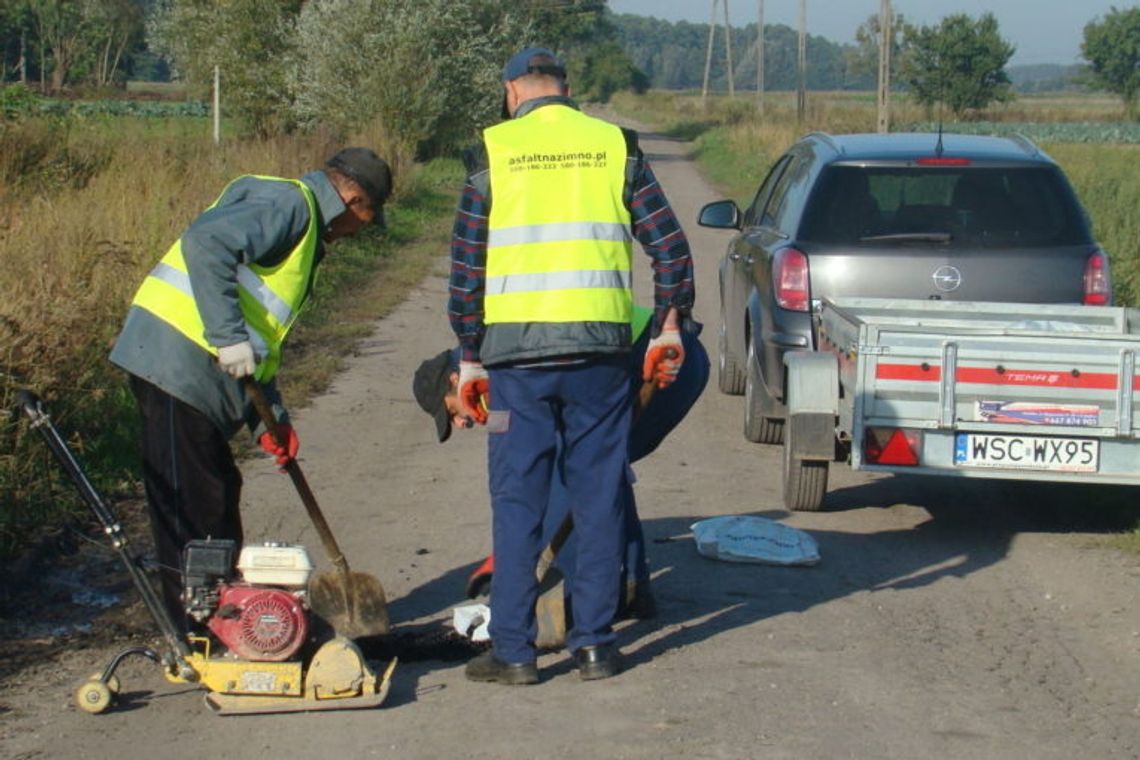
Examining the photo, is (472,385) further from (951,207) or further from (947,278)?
(951,207)

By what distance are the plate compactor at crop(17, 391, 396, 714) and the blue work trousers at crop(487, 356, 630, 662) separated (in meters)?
0.50

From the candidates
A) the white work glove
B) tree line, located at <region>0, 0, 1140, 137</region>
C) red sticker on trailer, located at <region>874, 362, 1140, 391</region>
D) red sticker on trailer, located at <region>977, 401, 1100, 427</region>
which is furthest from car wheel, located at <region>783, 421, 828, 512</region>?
tree line, located at <region>0, 0, 1140, 137</region>

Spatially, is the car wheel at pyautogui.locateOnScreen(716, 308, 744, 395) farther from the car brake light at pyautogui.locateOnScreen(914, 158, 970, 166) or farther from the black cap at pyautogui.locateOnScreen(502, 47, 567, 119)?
the black cap at pyautogui.locateOnScreen(502, 47, 567, 119)

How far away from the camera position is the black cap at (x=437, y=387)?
19.2 ft

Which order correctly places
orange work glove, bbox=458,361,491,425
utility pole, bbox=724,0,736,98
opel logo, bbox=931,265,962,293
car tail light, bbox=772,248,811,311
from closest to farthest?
orange work glove, bbox=458,361,491,425
opel logo, bbox=931,265,962,293
car tail light, bbox=772,248,811,311
utility pole, bbox=724,0,736,98

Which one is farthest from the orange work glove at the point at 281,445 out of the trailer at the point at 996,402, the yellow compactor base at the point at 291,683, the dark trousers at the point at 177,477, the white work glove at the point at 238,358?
the trailer at the point at 996,402

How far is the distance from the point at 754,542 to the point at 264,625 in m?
2.72

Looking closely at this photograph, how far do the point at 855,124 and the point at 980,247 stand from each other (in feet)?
147

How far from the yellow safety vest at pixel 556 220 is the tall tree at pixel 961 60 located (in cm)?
7861

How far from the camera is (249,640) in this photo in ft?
16.6

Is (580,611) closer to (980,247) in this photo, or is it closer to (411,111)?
(980,247)

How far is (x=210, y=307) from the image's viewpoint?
16.9ft

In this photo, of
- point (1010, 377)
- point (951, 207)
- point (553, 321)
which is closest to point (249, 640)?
point (553, 321)

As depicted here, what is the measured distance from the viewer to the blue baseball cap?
541 centimetres
